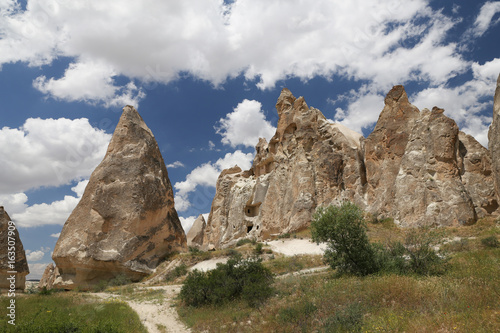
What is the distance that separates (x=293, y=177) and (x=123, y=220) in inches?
614

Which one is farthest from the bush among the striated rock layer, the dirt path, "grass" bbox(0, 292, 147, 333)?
the striated rock layer

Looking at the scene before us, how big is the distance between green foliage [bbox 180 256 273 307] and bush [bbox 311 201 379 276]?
2277 mm

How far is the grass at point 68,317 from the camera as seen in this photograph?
16.9ft

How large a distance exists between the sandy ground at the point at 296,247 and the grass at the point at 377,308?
9.63 metres

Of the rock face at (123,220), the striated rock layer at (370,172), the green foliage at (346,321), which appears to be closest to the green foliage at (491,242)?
the striated rock layer at (370,172)

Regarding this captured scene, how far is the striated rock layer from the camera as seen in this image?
19312mm

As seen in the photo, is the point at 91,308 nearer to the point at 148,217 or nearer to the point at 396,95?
the point at 148,217

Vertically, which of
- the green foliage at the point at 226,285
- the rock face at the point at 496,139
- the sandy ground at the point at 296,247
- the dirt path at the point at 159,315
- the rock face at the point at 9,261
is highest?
the rock face at the point at 496,139

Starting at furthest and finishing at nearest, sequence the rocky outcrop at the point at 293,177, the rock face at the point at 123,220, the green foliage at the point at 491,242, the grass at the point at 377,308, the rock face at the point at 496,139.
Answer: the rocky outcrop at the point at 293,177 → the rock face at the point at 123,220 → the rock face at the point at 496,139 → the green foliage at the point at 491,242 → the grass at the point at 377,308

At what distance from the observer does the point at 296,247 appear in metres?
20.1

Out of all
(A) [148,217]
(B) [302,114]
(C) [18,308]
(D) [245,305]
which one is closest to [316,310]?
(D) [245,305]

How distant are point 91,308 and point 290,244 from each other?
13.9 m

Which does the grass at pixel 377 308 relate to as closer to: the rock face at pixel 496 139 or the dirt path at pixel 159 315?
the dirt path at pixel 159 315

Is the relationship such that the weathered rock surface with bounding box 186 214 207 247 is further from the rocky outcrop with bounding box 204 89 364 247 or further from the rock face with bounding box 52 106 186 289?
the rock face with bounding box 52 106 186 289
